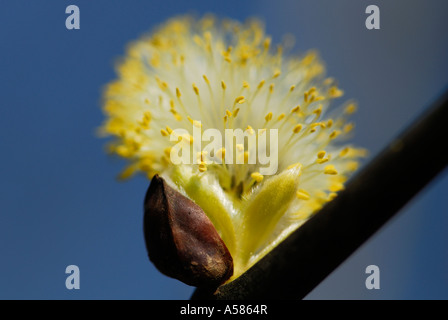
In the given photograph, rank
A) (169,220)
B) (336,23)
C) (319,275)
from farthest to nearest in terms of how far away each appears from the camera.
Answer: (336,23) → (169,220) → (319,275)

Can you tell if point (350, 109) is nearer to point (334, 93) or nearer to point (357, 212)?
point (334, 93)

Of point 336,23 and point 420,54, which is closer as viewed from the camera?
point 420,54

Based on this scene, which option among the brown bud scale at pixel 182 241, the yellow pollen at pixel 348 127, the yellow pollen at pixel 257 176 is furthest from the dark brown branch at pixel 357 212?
the yellow pollen at pixel 348 127

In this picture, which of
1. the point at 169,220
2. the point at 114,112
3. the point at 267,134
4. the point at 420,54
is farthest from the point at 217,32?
the point at 420,54

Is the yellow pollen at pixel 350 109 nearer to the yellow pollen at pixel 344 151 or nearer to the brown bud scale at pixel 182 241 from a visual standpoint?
the yellow pollen at pixel 344 151

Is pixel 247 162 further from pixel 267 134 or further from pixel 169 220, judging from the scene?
pixel 169 220

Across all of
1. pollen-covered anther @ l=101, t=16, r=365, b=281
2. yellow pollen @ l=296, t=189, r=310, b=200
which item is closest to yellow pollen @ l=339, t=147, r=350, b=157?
pollen-covered anther @ l=101, t=16, r=365, b=281

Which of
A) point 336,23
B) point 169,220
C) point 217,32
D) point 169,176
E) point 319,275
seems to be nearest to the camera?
point 319,275
